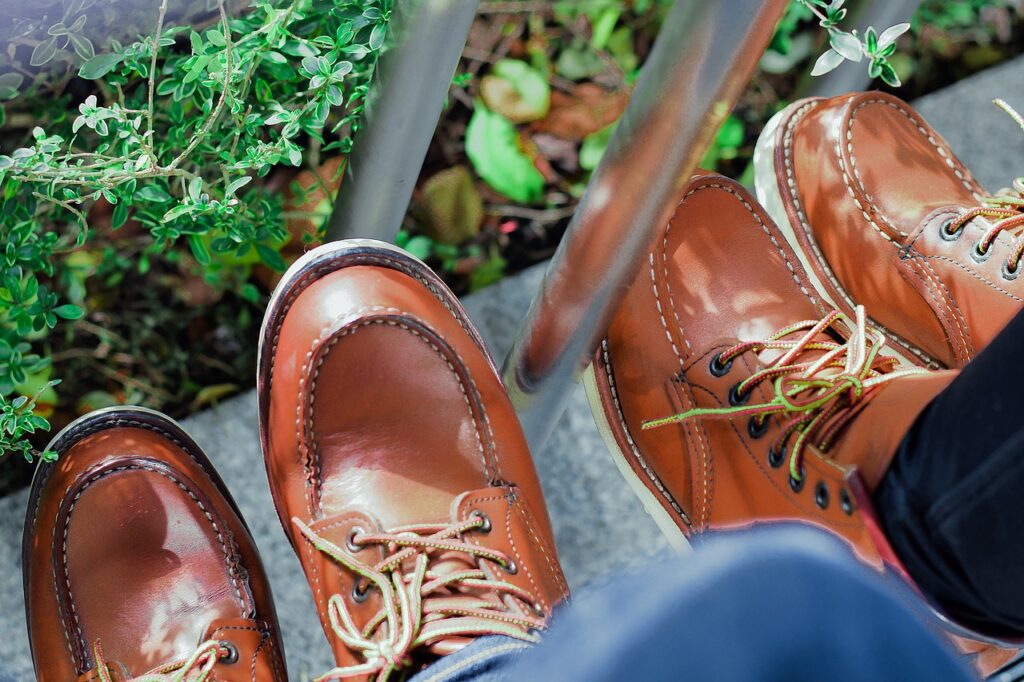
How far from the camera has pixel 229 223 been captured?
833 mm

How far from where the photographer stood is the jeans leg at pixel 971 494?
0.58 metres

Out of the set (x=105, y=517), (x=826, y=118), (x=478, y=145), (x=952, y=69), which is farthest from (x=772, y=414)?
(x=952, y=69)

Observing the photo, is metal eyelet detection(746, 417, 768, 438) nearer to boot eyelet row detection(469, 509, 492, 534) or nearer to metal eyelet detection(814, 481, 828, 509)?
metal eyelet detection(814, 481, 828, 509)

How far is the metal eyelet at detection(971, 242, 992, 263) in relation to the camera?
926 millimetres

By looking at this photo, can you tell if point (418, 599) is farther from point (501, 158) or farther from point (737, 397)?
point (501, 158)

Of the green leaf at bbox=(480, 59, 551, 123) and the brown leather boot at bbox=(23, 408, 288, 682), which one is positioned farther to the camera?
the green leaf at bbox=(480, 59, 551, 123)

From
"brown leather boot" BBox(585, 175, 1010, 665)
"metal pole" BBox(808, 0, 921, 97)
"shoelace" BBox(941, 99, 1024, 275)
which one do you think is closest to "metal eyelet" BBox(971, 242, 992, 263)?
"shoelace" BBox(941, 99, 1024, 275)

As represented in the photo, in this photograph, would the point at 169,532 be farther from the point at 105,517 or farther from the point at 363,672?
the point at 363,672

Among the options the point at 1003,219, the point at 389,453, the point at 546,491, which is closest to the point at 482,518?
the point at 389,453

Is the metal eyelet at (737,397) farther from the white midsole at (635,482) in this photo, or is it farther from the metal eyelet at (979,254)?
the metal eyelet at (979,254)

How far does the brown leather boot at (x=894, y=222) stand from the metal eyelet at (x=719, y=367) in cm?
18

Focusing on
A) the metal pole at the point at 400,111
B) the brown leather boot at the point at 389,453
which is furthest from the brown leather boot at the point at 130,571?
the metal pole at the point at 400,111

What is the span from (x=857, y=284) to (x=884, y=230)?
0.06 meters

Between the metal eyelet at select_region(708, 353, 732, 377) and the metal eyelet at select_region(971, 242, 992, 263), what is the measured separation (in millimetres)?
275
